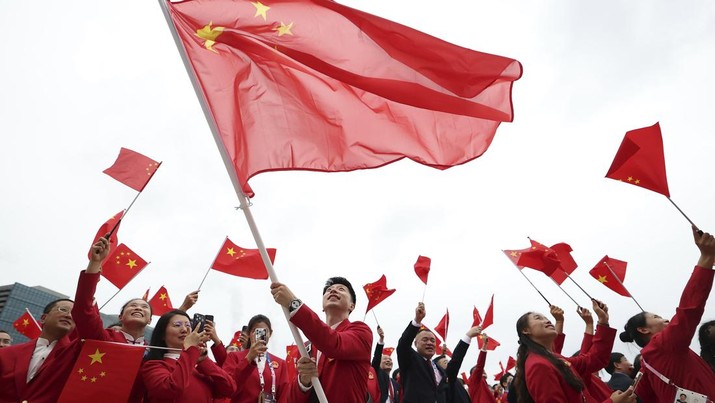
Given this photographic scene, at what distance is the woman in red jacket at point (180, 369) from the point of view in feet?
15.9

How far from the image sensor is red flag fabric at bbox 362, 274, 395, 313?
10250 mm

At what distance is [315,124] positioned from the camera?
472 centimetres

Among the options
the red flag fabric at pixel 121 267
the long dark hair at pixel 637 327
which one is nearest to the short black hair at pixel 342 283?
the long dark hair at pixel 637 327

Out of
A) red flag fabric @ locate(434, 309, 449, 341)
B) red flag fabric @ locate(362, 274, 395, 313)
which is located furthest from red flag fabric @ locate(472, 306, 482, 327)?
red flag fabric @ locate(362, 274, 395, 313)

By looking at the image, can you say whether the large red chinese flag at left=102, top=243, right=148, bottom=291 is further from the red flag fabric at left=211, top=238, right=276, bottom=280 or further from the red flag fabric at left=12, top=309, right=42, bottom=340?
the red flag fabric at left=12, top=309, right=42, bottom=340

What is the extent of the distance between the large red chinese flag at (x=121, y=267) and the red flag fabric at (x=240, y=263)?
1.23m

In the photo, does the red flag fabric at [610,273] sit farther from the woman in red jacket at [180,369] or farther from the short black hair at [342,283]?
the woman in red jacket at [180,369]

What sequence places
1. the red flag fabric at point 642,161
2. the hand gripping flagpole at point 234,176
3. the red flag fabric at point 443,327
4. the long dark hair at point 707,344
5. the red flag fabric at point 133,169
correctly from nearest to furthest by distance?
the hand gripping flagpole at point 234,176 < the red flag fabric at point 642,161 < the long dark hair at point 707,344 < the red flag fabric at point 133,169 < the red flag fabric at point 443,327

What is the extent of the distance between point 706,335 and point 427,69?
3.98 metres

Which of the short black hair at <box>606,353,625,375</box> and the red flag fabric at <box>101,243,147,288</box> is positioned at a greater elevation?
the red flag fabric at <box>101,243,147,288</box>

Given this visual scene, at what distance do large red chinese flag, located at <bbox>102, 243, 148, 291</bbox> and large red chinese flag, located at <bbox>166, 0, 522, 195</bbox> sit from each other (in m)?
4.64

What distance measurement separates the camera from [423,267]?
10.4 metres

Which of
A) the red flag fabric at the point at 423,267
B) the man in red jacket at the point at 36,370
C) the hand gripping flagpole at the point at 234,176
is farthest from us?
the red flag fabric at the point at 423,267

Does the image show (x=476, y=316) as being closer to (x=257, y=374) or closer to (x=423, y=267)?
(x=423, y=267)
